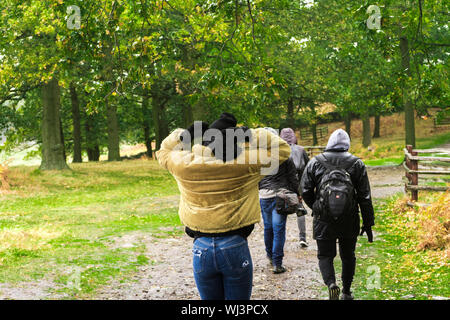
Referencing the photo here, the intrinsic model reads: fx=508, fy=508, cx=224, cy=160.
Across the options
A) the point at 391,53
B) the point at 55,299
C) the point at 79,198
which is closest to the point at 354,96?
the point at 79,198

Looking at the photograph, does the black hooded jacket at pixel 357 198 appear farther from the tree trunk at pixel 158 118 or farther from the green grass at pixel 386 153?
the tree trunk at pixel 158 118

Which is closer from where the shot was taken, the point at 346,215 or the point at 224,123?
the point at 224,123

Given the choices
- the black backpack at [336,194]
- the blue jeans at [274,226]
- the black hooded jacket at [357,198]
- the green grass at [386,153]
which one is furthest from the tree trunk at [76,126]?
the black backpack at [336,194]

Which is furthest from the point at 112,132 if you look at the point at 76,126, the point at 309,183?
the point at 309,183

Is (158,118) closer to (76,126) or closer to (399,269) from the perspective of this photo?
(76,126)

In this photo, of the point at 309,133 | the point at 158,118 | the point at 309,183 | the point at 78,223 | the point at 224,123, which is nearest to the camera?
the point at 224,123

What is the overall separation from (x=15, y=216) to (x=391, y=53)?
32.5 feet

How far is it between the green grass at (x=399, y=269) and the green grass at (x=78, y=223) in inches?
140

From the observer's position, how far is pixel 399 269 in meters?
7.41

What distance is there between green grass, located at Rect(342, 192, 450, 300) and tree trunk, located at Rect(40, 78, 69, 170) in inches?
640

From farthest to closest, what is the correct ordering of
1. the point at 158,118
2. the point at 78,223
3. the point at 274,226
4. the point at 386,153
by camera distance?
1. the point at 158,118
2. the point at 386,153
3. the point at 78,223
4. the point at 274,226

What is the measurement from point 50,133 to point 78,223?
1177 cm
